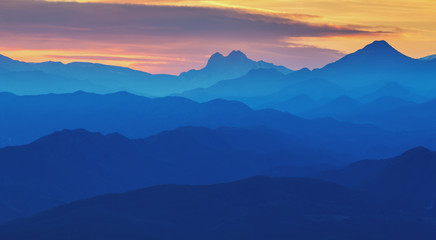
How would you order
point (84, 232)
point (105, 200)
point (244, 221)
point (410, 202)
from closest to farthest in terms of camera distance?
point (84, 232)
point (244, 221)
point (105, 200)
point (410, 202)

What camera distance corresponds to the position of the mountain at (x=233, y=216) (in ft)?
458

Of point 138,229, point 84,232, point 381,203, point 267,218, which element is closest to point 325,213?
point 267,218

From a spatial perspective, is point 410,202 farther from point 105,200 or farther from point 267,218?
point 105,200

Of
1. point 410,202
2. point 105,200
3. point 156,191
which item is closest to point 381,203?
point 410,202

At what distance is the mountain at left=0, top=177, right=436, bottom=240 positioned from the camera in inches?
5502

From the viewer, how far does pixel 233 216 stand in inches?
6014

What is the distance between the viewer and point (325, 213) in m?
153

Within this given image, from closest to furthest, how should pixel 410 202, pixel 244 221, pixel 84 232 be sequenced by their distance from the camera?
pixel 84 232 → pixel 244 221 → pixel 410 202

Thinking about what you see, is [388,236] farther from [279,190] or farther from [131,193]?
[131,193]

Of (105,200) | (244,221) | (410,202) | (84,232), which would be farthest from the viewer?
(410,202)

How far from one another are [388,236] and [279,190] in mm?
34333

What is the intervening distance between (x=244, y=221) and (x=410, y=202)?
200 ft

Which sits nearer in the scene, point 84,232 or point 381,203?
point 84,232

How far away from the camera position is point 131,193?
168m
